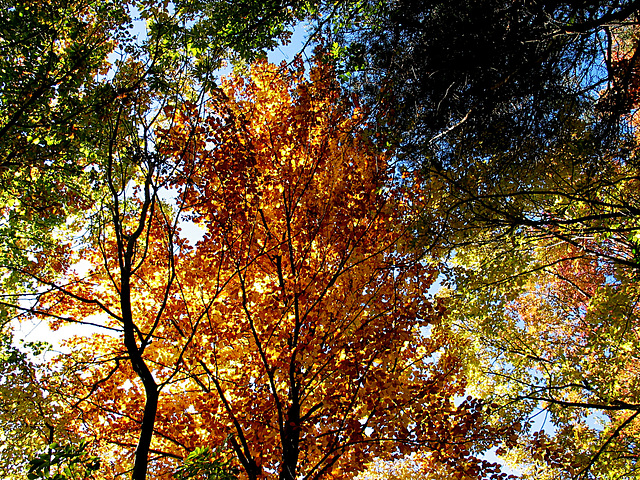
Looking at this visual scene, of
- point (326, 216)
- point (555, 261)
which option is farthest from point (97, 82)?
point (555, 261)

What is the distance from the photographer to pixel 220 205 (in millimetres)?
5723

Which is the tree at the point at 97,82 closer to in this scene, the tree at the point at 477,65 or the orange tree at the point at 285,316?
the orange tree at the point at 285,316

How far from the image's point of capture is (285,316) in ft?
17.0

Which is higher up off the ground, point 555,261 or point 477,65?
point 477,65

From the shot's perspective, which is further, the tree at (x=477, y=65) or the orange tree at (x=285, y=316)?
the orange tree at (x=285, y=316)

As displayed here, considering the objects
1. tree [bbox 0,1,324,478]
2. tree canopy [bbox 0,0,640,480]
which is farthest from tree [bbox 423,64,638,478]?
tree [bbox 0,1,324,478]

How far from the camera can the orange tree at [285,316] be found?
4.86 metres

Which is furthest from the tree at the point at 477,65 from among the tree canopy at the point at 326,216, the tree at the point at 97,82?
the tree at the point at 97,82

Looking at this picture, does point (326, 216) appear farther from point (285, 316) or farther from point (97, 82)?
point (97, 82)

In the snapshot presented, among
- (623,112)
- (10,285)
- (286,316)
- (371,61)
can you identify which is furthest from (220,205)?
(623,112)

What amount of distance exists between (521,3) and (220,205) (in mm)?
4914

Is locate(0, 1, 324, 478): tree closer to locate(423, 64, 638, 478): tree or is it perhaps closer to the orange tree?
the orange tree

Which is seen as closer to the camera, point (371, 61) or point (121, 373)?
point (371, 61)

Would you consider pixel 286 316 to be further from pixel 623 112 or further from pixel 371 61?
pixel 623 112
